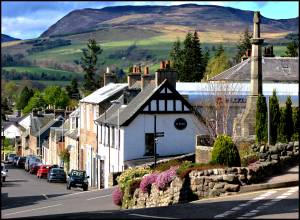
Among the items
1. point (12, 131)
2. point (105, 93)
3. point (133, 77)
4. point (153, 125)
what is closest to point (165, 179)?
point (153, 125)

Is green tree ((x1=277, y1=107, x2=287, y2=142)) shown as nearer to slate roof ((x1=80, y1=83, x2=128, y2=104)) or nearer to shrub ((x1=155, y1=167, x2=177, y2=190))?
shrub ((x1=155, y1=167, x2=177, y2=190))

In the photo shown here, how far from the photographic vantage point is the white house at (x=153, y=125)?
1940 inches

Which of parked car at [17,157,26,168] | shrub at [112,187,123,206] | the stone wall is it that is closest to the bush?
the stone wall

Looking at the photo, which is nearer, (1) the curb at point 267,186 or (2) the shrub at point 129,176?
(1) the curb at point 267,186

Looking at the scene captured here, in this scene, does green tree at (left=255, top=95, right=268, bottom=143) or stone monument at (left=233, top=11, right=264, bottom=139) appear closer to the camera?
green tree at (left=255, top=95, right=268, bottom=143)

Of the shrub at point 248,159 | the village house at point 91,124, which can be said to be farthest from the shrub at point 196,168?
the village house at point 91,124

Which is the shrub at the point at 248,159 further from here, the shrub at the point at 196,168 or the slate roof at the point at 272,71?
the slate roof at the point at 272,71

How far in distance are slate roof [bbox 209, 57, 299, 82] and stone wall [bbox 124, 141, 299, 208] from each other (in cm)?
2773

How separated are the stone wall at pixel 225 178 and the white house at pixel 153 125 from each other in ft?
57.8

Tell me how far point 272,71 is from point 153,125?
1383cm

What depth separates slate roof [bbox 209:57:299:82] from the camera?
58.3 m

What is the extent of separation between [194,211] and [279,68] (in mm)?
39750

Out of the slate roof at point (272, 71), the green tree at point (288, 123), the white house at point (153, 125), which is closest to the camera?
the green tree at point (288, 123)

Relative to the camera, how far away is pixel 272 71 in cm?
5944
